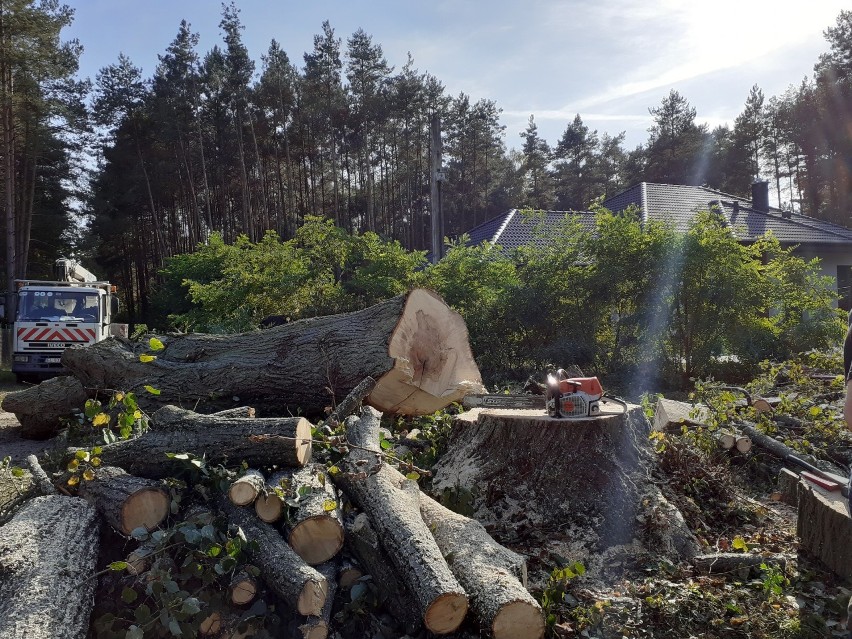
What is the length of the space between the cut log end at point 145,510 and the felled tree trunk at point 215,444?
0.92ft

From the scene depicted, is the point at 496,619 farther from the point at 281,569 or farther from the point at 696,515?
the point at 696,515

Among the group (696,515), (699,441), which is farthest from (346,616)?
(699,441)

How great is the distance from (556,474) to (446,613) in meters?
1.46

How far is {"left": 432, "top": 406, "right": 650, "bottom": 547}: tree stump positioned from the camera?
3.73 metres

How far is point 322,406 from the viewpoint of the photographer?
18.6ft

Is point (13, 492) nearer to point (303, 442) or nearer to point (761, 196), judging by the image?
point (303, 442)

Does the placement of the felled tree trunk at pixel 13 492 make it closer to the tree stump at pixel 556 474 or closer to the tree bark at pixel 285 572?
the tree bark at pixel 285 572

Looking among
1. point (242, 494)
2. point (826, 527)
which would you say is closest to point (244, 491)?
point (242, 494)

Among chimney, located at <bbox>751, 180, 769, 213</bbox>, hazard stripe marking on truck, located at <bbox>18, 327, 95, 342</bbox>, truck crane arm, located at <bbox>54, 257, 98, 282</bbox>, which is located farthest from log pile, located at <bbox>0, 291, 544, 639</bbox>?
chimney, located at <bbox>751, 180, 769, 213</bbox>

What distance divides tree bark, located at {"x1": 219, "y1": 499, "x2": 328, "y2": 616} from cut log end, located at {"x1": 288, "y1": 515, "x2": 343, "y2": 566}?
8cm

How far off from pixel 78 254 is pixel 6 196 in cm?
625

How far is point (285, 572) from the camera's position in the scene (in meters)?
2.71

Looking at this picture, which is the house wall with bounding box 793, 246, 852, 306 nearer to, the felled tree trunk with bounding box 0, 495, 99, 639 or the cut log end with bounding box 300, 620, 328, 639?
the cut log end with bounding box 300, 620, 328, 639

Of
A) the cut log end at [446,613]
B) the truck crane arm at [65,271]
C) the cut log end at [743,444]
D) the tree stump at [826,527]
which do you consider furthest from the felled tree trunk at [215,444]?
the truck crane arm at [65,271]
